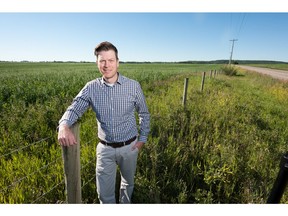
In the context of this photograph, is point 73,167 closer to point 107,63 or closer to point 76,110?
point 76,110

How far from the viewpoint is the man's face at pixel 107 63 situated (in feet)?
7.02

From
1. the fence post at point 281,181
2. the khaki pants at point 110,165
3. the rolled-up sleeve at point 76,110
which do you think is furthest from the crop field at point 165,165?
the fence post at point 281,181

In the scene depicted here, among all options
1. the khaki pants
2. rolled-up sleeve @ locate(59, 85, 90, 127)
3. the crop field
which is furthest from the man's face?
the crop field

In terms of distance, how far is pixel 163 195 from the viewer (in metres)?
2.99

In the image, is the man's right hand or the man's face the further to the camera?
the man's face

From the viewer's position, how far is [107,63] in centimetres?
215

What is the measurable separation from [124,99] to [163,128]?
2952 mm

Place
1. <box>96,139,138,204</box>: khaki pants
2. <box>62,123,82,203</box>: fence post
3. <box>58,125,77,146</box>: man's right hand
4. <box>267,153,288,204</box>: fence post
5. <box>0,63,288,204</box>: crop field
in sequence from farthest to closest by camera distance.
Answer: <box>0,63,288,204</box>: crop field < <box>96,139,138,204</box>: khaki pants < <box>62,123,82,203</box>: fence post < <box>58,125,77,146</box>: man's right hand < <box>267,153,288,204</box>: fence post

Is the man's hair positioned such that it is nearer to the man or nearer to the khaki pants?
the man

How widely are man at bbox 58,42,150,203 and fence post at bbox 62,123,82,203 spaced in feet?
0.64

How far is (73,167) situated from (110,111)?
0.65 m

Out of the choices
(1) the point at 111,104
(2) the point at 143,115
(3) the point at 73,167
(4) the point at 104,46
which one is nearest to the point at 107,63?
(4) the point at 104,46

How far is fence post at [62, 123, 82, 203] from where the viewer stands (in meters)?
1.93
